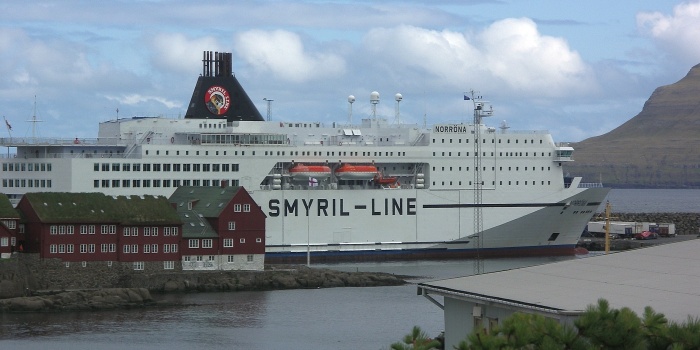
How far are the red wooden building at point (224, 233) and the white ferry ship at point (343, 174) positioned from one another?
5.22m

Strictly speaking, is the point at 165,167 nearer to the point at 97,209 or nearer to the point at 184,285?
the point at 97,209

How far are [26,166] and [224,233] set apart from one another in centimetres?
993

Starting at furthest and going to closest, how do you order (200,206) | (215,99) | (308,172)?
(215,99) → (308,172) → (200,206)

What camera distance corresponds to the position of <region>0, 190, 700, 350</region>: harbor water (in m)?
29.7

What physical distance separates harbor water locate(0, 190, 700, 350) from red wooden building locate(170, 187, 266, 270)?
9.16ft

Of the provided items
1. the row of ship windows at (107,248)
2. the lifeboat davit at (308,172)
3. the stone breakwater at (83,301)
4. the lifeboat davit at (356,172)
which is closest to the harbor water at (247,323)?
the stone breakwater at (83,301)

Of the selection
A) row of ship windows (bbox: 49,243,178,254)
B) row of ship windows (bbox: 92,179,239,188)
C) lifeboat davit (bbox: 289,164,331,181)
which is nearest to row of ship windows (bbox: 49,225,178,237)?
row of ship windows (bbox: 49,243,178,254)

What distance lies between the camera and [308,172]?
50281 millimetres

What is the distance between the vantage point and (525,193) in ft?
176

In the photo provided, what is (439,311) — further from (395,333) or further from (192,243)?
(192,243)

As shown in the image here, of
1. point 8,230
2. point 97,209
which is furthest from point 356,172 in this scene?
point 8,230

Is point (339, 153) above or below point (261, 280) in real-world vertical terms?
above

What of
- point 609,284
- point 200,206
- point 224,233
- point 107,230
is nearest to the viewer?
point 609,284

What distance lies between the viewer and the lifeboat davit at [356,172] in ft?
167
